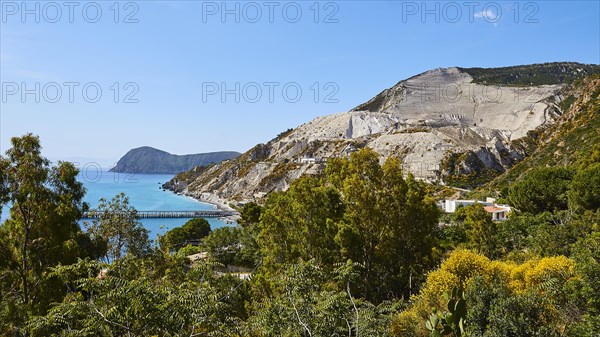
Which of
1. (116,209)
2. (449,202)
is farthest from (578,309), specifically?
(449,202)

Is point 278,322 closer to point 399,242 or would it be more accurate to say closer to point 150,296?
point 150,296

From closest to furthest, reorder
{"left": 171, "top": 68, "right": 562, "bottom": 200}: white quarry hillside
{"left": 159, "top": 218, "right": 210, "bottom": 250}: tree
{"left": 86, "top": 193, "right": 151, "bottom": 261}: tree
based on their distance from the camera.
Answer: {"left": 86, "top": 193, "right": 151, "bottom": 261}: tree < {"left": 159, "top": 218, "right": 210, "bottom": 250}: tree < {"left": 171, "top": 68, "right": 562, "bottom": 200}: white quarry hillside

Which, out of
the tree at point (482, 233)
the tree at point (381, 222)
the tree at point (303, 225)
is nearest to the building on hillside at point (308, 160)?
the tree at point (482, 233)

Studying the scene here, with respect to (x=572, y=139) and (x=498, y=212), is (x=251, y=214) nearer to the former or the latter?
(x=498, y=212)

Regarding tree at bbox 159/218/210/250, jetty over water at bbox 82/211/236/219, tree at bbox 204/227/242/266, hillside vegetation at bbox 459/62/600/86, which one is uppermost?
hillside vegetation at bbox 459/62/600/86

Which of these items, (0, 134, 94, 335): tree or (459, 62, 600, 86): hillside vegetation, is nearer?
(0, 134, 94, 335): tree

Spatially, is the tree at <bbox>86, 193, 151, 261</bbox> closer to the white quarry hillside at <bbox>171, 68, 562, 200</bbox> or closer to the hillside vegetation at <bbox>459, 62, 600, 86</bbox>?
the white quarry hillside at <bbox>171, 68, 562, 200</bbox>

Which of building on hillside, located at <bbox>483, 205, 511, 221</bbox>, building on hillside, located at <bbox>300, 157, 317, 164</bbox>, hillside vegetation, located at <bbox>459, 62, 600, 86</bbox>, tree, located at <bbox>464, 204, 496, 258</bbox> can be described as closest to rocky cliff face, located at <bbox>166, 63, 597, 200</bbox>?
building on hillside, located at <bbox>300, 157, 317, 164</bbox>
